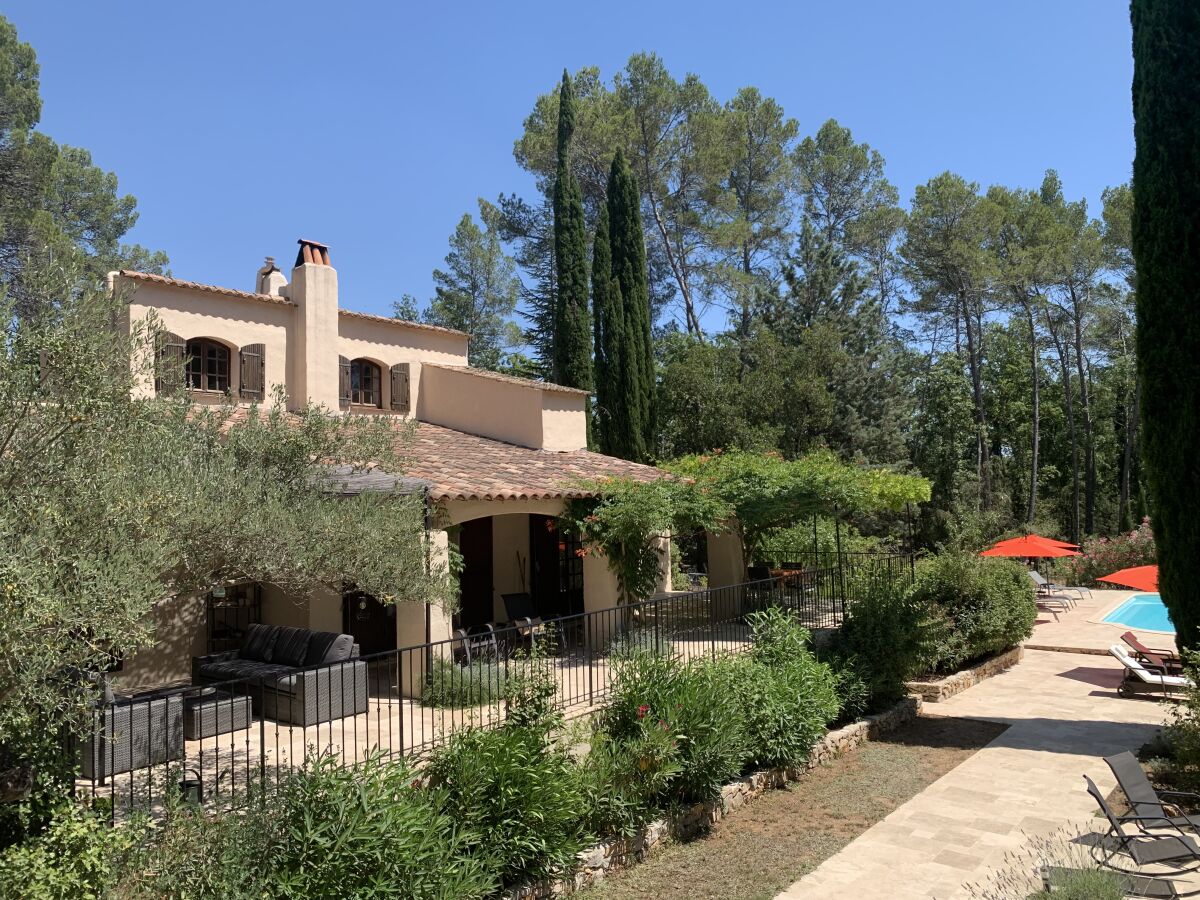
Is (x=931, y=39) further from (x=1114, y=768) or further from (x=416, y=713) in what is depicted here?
(x=416, y=713)

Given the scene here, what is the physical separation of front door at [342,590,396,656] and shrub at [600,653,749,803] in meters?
5.98

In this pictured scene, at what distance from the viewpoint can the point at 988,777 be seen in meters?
9.59

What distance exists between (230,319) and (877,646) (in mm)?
13144

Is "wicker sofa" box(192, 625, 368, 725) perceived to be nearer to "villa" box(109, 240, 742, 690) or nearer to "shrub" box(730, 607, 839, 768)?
"villa" box(109, 240, 742, 690)

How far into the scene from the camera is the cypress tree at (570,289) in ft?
88.1

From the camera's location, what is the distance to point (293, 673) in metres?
9.30

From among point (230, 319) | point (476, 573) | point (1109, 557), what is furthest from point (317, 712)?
point (1109, 557)

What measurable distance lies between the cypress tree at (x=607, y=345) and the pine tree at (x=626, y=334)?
31mm

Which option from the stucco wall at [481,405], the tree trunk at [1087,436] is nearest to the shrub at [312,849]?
the stucco wall at [481,405]

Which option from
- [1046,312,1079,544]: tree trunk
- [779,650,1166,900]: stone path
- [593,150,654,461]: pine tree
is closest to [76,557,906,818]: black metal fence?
[779,650,1166,900]: stone path

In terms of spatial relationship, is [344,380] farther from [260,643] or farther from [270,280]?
[260,643]

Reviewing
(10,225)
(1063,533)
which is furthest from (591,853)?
(1063,533)

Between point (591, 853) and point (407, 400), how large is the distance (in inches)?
520

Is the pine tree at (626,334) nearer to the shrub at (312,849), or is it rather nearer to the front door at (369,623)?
the front door at (369,623)
